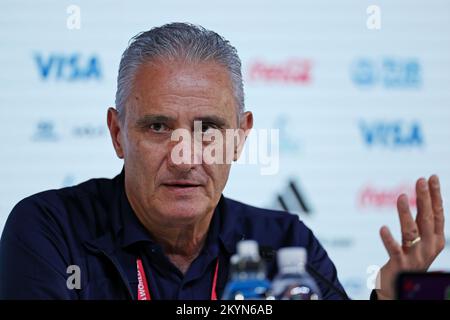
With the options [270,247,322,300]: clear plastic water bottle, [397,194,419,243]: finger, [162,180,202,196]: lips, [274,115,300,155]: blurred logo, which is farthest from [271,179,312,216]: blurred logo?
[270,247,322,300]: clear plastic water bottle

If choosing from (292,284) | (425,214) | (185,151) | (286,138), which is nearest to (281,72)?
(286,138)

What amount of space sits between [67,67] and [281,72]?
0.78m

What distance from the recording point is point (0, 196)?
2.55 metres

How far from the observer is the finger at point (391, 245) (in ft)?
4.84

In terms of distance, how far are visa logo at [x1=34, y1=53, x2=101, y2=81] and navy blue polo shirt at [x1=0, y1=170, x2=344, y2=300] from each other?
0.78 metres

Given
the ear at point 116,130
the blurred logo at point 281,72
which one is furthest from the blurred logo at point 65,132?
the ear at point 116,130

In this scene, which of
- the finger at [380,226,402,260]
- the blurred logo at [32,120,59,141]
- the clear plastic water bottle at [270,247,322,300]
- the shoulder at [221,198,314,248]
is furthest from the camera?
the blurred logo at [32,120,59,141]

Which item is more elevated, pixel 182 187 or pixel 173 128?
pixel 173 128

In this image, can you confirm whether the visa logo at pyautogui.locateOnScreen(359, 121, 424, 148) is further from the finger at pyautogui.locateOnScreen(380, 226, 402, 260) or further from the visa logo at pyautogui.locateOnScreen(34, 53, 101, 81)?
the finger at pyautogui.locateOnScreen(380, 226, 402, 260)

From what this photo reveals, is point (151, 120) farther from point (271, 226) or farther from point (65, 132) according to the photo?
point (65, 132)

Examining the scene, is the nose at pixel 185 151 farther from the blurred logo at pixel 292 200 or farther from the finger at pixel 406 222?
the blurred logo at pixel 292 200

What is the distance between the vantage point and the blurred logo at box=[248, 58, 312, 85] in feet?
8.95

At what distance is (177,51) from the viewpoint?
173 cm
